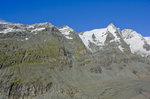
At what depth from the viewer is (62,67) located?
99.6 m

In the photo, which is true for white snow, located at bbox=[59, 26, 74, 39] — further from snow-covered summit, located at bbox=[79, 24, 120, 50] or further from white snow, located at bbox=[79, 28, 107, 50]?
snow-covered summit, located at bbox=[79, 24, 120, 50]

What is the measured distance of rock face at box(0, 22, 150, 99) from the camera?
73.0m

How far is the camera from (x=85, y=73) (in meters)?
107

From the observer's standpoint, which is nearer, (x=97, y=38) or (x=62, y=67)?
(x=62, y=67)

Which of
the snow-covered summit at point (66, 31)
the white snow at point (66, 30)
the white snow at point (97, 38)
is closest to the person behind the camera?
the snow-covered summit at point (66, 31)

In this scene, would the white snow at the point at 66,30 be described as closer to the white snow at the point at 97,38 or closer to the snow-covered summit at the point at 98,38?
the white snow at the point at 97,38

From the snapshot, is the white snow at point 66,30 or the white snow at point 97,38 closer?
the white snow at point 66,30

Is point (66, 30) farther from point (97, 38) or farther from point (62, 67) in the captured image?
point (62, 67)

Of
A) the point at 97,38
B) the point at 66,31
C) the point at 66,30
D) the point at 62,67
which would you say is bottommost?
the point at 62,67

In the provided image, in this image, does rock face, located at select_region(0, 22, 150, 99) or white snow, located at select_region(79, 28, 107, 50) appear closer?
rock face, located at select_region(0, 22, 150, 99)

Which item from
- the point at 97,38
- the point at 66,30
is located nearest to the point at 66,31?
the point at 66,30

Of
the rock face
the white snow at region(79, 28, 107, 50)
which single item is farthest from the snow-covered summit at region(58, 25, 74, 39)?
the white snow at region(79, 28, 107, 50)

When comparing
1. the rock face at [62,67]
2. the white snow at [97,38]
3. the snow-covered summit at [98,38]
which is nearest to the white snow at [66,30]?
the rock face at [62,67]

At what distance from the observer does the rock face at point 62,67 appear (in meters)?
73.0
